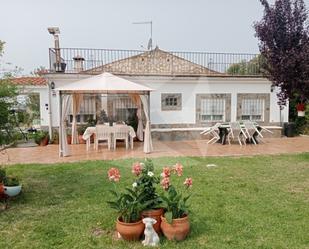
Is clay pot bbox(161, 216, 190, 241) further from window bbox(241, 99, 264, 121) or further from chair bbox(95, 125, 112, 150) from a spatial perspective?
window bbox(241, 99, 264, 121)

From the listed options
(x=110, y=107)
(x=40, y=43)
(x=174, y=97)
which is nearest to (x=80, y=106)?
(x=110, y=107)

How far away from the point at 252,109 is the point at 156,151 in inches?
287

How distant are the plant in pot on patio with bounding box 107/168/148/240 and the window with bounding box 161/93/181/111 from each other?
11616 mm

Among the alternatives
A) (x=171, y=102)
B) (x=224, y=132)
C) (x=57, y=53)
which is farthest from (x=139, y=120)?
(x=57, y=53)

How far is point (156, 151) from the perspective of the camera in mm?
12477

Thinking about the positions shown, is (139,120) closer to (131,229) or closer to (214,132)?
(214,132)

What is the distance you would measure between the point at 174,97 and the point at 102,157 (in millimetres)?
6329

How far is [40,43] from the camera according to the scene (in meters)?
19.2

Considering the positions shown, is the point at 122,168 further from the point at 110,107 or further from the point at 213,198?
the point at 110,107

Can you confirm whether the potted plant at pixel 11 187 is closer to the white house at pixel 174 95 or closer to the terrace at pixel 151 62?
A: the white house at pixel 174 95

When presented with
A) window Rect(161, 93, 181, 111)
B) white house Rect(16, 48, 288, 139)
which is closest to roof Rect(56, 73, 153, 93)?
white house Rect(16, 48, 288, 139)

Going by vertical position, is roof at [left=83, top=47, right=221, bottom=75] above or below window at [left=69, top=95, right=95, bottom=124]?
above

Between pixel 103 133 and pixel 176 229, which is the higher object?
pixel 103 133

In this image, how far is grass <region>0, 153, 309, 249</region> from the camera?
4.47 m
